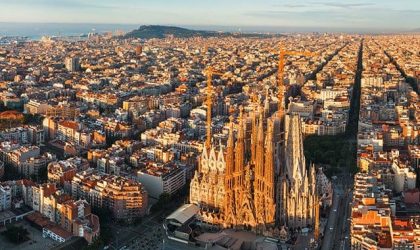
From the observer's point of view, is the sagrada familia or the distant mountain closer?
the sagrada familia

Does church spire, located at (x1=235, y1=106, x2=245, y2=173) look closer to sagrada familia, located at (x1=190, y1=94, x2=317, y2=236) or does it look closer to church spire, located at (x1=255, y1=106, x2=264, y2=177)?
sagrada familia, located at (x1=190, y1=94, x2=317, y2=236)

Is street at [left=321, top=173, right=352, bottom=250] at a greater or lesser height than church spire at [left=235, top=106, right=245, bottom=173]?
lesser

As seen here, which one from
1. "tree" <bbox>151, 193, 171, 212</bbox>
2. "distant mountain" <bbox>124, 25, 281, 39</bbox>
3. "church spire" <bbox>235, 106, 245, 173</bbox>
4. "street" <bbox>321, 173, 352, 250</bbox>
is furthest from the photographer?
"distant mountain" <bbox>124, 25, 281, 39</bbox>

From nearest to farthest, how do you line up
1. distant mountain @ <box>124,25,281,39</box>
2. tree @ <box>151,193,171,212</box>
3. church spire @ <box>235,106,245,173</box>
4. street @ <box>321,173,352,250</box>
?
street @ <box>321,173,352,250</box> → church spire @ <box>235,106,245,173</box> → tree @ <box>151,193,171,212</box> → distant mountain @ <box>124,25,281,39</box>

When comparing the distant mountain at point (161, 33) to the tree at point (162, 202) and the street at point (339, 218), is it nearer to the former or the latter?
the street at point (339, 218)

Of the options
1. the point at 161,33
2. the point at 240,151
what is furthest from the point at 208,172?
the point at 161,33

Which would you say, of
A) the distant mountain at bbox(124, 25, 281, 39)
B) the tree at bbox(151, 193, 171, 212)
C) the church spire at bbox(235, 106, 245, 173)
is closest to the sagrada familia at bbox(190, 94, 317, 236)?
the church spire at bbox(235, 106, 245, 173)

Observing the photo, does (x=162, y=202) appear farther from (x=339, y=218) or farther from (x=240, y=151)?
(x=339, y=218)

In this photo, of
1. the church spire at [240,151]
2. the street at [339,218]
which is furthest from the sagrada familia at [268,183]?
the street at [339,218]

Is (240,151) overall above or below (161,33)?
below

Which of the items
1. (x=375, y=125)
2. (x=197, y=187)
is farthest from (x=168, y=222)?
(x=375, y=125)
